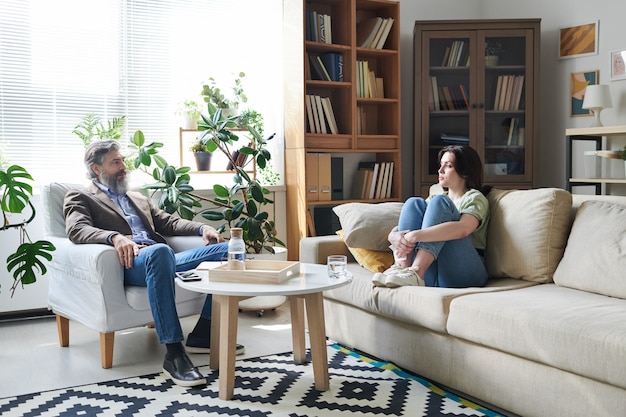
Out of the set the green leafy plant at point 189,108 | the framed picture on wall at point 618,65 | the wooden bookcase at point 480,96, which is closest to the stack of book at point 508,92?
the wooden bookcase at point 480,96

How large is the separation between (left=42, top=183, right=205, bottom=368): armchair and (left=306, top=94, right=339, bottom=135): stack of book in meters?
1.76

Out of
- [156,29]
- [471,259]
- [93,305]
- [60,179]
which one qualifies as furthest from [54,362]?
[156,29]

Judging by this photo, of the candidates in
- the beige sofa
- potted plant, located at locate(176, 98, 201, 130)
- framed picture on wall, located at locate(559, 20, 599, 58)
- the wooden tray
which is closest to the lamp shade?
framed picture on wall, located at locate(559, 20, 599, 58)

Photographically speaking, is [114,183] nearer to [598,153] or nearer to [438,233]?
[438,233]

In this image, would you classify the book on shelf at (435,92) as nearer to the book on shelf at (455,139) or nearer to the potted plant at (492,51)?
the book on shelf at (455,139)

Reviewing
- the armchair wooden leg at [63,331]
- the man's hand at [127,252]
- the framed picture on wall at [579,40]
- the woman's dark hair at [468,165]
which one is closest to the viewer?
the man's hand at [127,252]

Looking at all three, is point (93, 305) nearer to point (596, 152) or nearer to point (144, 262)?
point (144, 262)

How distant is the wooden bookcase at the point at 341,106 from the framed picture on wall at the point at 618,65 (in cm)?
142

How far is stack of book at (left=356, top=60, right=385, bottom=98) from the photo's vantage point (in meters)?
4.84

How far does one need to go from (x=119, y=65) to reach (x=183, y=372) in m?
2.30

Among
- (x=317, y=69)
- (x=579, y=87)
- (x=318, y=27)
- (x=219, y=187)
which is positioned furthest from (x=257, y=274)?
(x=579, y=87)

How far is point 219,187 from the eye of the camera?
420 cm

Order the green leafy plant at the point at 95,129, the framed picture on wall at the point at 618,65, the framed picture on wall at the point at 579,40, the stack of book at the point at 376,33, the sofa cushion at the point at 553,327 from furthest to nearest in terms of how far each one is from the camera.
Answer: the stack of book at the point at 376,33, the framed picture on wall at the point at 579,40, the framed picture on wall at the point at 618,65, the green leafy plant at the point at 95,129, the sofa cushion at the point at 553,327

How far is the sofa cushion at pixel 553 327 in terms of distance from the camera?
2039 mm
